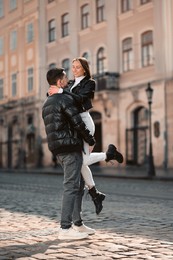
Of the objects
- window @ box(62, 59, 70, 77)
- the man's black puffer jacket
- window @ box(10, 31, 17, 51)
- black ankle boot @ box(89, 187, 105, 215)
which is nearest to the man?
the man's black puffer jacket

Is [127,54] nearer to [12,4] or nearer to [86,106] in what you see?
[12,4]

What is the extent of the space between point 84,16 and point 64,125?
28500mm

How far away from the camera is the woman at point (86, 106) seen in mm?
5824

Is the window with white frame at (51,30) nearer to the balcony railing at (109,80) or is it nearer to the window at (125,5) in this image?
the window at (125,5)

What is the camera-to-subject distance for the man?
562cm

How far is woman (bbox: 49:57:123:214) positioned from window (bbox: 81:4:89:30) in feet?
90.5

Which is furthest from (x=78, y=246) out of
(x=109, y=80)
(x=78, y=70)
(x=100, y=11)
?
(x=100, y=11)

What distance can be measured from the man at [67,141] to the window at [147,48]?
2281 cm

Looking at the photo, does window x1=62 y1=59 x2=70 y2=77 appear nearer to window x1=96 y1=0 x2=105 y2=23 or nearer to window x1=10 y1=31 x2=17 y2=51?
window x1=96 y1=0 x2=105 y2=23

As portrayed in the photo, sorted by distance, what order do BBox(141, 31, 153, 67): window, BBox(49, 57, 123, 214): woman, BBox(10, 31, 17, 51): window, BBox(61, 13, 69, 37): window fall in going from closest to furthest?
BBox(49, 57, 123, 214): woman → BBox(141, 31, 153, 67): window → BBox(61, 13, 69, 37): window → BBox(10, 31, 17, 51): window

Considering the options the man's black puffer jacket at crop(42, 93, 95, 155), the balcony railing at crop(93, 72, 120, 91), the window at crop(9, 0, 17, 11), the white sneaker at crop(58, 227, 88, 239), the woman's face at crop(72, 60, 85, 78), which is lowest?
the white sneaker at crop(58, 227, 88, 239)

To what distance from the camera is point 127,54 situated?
2981 cm

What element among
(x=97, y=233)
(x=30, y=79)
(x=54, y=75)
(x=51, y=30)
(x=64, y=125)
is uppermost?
(x=51, y=30)

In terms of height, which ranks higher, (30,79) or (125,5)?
(125,5)
